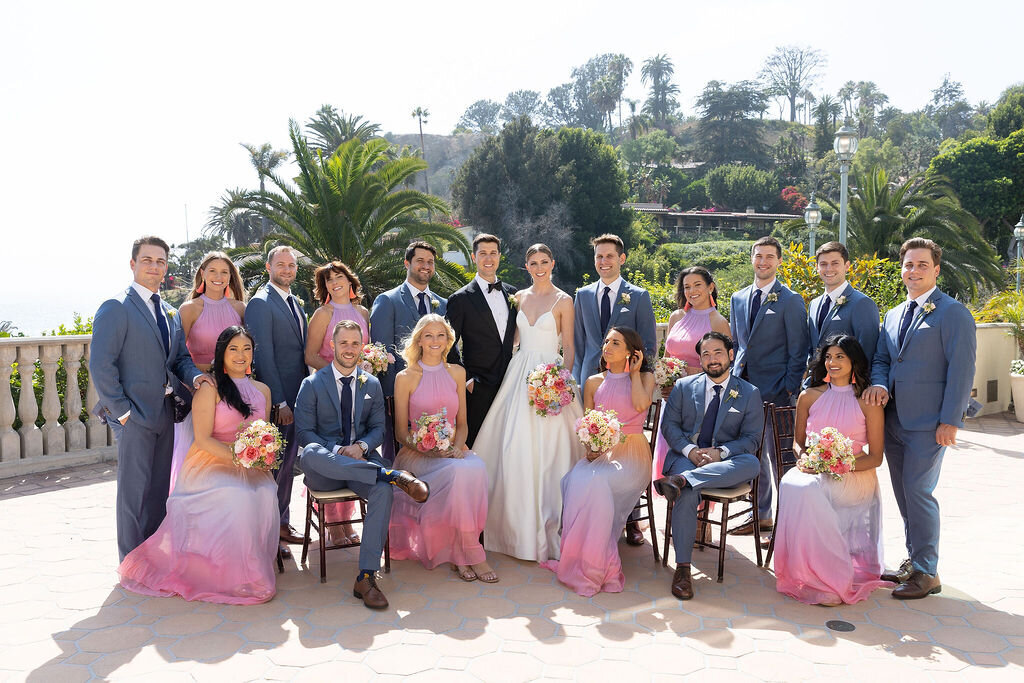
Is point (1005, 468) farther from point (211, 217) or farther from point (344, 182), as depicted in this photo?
point (211, 217)

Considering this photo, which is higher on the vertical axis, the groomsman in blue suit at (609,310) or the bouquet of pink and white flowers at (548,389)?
the groomsman in blue suit at (609,310)

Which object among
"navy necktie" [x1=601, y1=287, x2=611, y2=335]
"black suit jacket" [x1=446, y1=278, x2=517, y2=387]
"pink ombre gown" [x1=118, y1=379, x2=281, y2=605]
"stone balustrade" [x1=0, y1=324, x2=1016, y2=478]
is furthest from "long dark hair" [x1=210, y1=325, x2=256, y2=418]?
"stone balustrade" [x1=0, y1=324, x2=1016, y2=478]

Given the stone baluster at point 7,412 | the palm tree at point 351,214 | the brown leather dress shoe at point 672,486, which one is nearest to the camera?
the brown leather dress shoe at point 672,486

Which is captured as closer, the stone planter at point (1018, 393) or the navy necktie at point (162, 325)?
the navy necktie at point (162, 325)

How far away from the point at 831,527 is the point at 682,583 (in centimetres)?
94

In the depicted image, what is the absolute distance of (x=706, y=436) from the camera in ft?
16.2

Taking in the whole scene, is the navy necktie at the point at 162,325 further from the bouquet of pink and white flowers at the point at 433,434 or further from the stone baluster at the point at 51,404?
the stone baluster at the point at 51,404

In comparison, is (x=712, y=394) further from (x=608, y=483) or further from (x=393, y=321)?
(x=393, y=321)

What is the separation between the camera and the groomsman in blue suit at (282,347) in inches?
205

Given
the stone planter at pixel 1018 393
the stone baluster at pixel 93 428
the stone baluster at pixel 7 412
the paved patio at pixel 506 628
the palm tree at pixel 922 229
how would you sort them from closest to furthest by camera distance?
the paved patio at pixel 506 628
the stone baluster at pixel 7 412
the stone baluster at pixel 93 428
the stone planter at pixel 1018 393
the palm tree at pixel 922 229

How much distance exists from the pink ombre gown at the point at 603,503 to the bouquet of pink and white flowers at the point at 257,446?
189 cm

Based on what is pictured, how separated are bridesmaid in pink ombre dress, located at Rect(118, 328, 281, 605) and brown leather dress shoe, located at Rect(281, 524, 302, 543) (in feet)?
2.95

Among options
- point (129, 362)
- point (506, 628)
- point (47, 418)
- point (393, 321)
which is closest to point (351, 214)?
point (47, 418)

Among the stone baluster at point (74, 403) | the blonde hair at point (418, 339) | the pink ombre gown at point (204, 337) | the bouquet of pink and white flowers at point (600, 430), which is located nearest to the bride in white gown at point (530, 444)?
the bouquet of pink and white flowers at point (600, 430)
